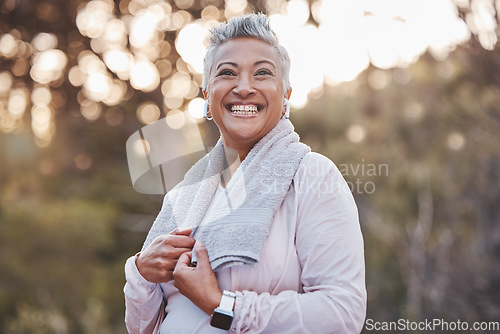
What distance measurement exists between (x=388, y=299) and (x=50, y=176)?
4431 mm

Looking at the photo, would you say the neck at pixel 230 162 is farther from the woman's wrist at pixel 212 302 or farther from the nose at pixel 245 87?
the woman's wrist at pixel 212 302

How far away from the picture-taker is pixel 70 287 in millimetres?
5887

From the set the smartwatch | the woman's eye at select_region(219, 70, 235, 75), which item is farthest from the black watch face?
the woman's eye at select_region(219, 70, 235, 75)

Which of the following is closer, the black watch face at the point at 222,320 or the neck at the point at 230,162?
the black watch face at the point at 222,320

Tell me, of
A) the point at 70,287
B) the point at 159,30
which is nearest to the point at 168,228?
the point at 159,30

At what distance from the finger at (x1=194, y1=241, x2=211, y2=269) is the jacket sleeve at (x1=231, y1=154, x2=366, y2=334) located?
11 centimetres

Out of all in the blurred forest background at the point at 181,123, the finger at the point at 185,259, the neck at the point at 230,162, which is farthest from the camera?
the blurred forest background at the point at 181,123

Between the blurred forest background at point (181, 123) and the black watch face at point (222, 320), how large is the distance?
2118 mm

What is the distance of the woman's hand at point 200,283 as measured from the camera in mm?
1194

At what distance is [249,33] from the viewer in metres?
1.41

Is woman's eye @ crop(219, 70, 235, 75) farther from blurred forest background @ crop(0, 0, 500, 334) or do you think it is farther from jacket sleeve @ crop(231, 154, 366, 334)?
blurred forest background @ crop(0, 0, 500, 334)

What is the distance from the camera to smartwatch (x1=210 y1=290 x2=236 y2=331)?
116 cm

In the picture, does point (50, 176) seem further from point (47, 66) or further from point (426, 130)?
point (426, 130)

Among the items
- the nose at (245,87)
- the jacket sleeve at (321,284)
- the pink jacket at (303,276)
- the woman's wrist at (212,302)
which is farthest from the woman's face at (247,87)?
the woman's wrist at (212,302)
